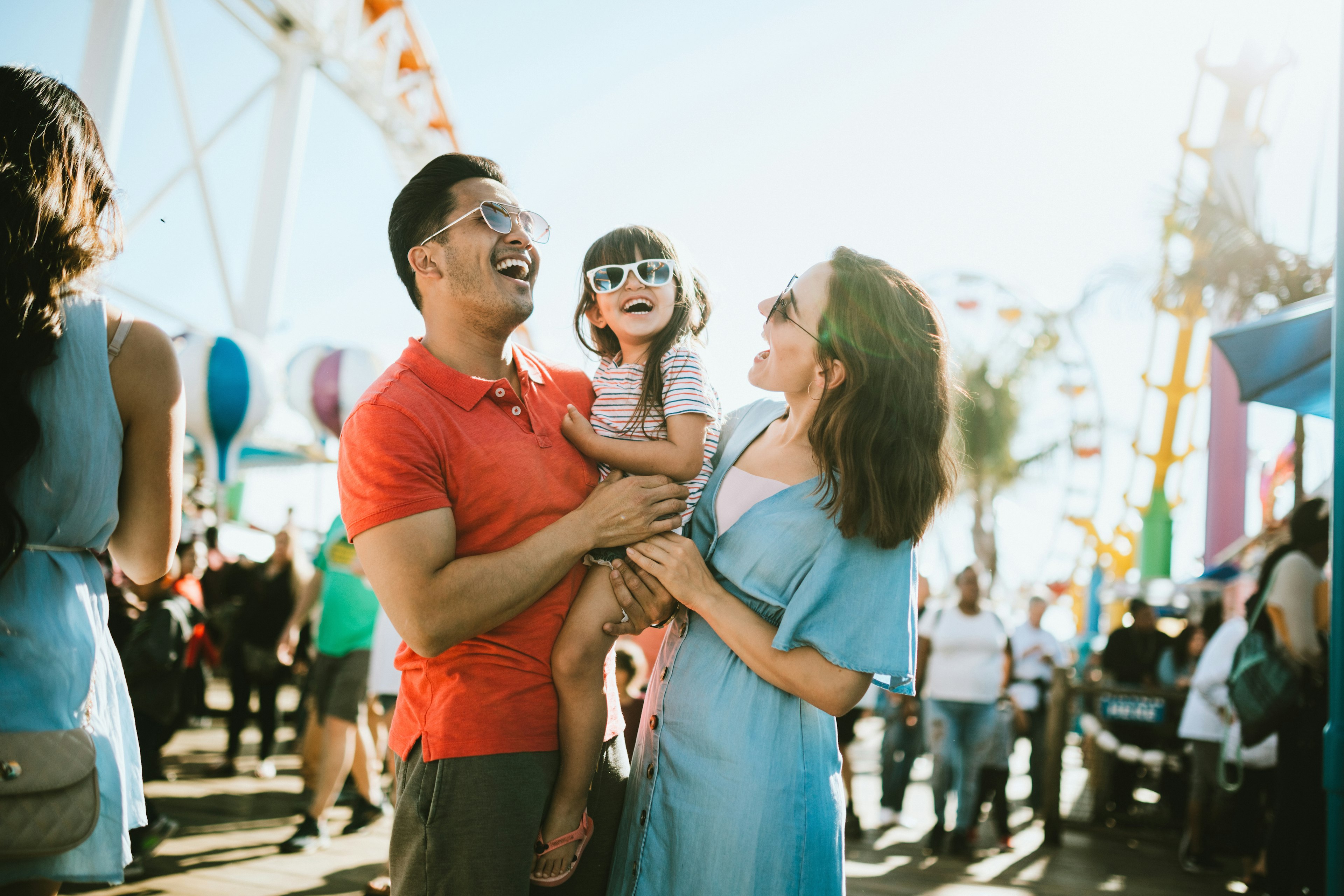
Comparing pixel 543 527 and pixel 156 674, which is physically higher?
pixel 543 527

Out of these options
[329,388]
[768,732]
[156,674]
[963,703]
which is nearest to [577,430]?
[768,732]

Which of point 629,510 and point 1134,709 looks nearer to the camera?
point 629,510

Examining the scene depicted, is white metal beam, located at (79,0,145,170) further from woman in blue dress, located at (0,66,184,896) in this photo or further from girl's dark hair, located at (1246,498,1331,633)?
girl's dark hair, located at (1246,498,1331,633)

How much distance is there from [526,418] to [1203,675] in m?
5.89

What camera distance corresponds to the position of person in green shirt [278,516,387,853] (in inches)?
193

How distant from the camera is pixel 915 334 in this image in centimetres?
179

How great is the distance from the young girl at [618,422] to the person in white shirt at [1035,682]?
7097mm

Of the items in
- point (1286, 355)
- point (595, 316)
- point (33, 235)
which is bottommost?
point (33, 235)

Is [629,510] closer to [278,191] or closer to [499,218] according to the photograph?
[499,218]

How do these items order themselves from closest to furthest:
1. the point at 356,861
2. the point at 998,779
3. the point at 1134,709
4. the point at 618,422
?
the point at 618,422 < the point at 356,861 < the point at 998,779 < the point at 1134,709

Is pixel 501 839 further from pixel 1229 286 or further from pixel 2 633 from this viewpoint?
pixel 1229 286

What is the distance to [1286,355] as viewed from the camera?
4121 millimetres

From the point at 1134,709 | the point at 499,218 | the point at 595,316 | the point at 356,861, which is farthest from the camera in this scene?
the point at 1134,709

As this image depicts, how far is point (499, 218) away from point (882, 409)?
0.88 metres
